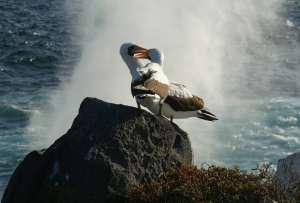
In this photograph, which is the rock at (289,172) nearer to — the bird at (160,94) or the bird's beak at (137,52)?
the bird at (160,94)

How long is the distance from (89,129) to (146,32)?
114 ft

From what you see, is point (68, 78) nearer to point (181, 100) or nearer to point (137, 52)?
point (137, 52)

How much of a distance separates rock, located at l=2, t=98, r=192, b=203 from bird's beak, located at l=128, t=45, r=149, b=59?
49.4 inches

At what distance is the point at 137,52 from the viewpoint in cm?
1338

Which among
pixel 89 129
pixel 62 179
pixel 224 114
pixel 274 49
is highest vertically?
pixel 274 49

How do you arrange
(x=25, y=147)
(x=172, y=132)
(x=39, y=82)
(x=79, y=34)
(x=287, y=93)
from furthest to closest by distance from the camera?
(x=79, y=34), (x=39, y=82), (x=287, y=93), (x=25, y=147), (x=172, y=132)

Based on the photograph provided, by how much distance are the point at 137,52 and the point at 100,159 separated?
2480mm

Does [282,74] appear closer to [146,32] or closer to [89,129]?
[146,32]

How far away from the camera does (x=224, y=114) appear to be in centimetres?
3384

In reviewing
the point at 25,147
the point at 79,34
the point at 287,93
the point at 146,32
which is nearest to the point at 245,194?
the point at 25,147

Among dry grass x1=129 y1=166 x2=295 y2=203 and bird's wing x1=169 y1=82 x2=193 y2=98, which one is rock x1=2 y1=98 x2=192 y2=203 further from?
bird's wing x1=169 y1=82 x2=193 y2=98

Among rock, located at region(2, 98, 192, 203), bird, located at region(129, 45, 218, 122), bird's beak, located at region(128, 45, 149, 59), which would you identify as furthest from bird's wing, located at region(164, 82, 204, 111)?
bird's beak, located at region(128, 45, 149, 59)

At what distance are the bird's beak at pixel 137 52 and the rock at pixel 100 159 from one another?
1.25 meters

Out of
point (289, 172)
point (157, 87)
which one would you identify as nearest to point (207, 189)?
point (157, 87)
